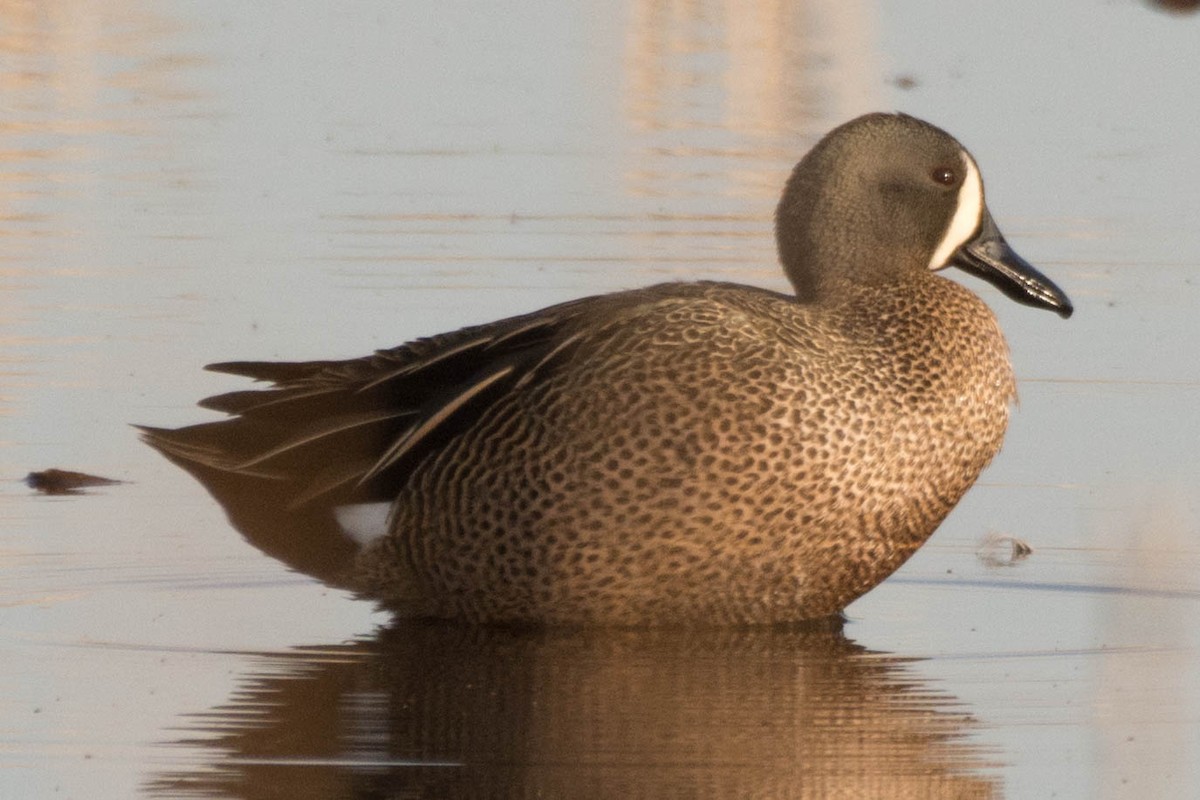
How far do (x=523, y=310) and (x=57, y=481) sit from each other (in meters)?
2.22

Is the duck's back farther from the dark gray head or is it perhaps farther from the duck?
the dark gray head

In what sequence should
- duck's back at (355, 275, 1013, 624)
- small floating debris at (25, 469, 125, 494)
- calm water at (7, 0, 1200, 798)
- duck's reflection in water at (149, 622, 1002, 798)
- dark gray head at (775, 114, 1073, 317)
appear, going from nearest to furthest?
duck's reflection in water at (149, 622, 1002, 798) < calm water at (7, 0, 1200, 798) < duck's back at (355, 275, 1013, 624) < dark gray head at (775, 114, 1073, 317) < small floating debris at (25, 469, 125, 494)

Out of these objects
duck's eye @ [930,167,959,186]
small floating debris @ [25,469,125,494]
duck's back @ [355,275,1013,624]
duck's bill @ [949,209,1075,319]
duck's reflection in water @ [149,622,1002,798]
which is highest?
duck's eye @ [930,167,959,186]

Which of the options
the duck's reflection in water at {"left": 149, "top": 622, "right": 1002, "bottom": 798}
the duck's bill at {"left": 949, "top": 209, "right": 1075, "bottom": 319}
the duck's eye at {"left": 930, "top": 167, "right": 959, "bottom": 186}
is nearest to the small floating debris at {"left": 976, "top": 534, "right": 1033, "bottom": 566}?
the duck's bill at {"left": 949, "top": 209, "right": 1075, "bottom": 319}

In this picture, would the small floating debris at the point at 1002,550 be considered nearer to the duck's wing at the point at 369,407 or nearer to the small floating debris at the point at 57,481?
the duck's wing at the point at 369,407

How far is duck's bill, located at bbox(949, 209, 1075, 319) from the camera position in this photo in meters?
6.55

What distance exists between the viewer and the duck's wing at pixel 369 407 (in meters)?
6.09

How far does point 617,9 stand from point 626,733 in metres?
11.1

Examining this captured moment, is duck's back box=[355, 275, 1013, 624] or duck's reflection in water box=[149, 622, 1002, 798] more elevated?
duck's back box=[355, 275, 1013, 624]

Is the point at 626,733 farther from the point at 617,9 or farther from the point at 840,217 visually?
the point at 617,9

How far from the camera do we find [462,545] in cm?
603

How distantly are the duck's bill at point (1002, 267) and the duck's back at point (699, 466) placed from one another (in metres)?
0.42

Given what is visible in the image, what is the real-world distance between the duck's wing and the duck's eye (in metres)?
0.87

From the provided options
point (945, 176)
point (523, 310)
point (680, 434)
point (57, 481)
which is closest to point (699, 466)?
point (680, 434)
